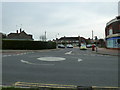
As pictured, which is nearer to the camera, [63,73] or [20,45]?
[63,73]

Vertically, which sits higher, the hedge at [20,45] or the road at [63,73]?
the hedge at [20,45]

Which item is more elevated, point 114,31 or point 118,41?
point 114,31

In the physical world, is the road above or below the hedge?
below

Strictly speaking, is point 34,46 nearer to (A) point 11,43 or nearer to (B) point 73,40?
(A) point 11,43

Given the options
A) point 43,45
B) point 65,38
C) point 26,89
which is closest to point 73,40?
point 65,38

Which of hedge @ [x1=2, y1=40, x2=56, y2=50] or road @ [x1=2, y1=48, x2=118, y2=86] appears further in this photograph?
hedge @ [x1=2, y1=40, x2=56, y2=50]

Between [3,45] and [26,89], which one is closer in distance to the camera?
[26,89]

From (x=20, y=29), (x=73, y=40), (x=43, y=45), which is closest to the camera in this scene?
(x=43, y=45)

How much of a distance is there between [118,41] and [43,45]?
61.2ft

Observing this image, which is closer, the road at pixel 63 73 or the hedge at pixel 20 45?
the road at pixel 63 73

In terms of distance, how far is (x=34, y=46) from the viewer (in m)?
32.2

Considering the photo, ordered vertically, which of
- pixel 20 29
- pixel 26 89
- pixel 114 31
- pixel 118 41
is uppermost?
pixel 20 29

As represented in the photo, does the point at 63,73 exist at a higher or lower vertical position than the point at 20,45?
lower

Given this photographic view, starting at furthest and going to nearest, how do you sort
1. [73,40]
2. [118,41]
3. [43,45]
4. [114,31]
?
1. [73,40]
2. [43,45]
3. [114,31]
4. [118,41]
